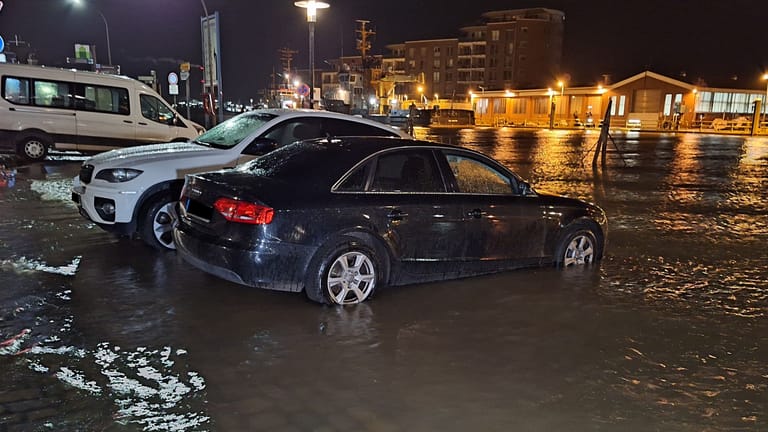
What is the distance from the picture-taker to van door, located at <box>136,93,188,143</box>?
53.3 ft

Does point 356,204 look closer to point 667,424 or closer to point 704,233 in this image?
point 667,424

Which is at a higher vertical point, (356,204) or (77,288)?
(356,204)

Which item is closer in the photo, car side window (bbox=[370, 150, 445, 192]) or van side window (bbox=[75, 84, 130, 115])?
car side window (bbox=[370, 150, 445, 192])

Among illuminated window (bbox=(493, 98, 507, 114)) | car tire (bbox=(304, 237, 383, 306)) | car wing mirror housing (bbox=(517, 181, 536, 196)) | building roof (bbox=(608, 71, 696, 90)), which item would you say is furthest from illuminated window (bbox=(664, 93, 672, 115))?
car tire (bbox=(304, 237, 383, 306))

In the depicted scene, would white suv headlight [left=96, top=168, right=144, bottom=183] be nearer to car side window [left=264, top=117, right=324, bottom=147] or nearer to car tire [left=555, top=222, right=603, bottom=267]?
car side window [left=264, top=117, right=324, bottom=147]

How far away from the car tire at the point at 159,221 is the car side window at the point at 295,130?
158cm

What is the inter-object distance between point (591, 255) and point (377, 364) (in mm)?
3857

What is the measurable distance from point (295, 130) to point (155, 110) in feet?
31.3

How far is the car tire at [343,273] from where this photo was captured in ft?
17.8

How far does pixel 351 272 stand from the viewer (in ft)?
18.4

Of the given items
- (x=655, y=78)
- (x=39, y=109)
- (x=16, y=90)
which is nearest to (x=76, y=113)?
(x=39, y=109)

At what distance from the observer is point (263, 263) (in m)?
5.21

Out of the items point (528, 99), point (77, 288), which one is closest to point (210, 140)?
point (77, 288)

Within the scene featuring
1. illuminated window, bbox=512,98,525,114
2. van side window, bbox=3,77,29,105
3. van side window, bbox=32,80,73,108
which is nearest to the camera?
van side window, bbox=3,77,29,105
